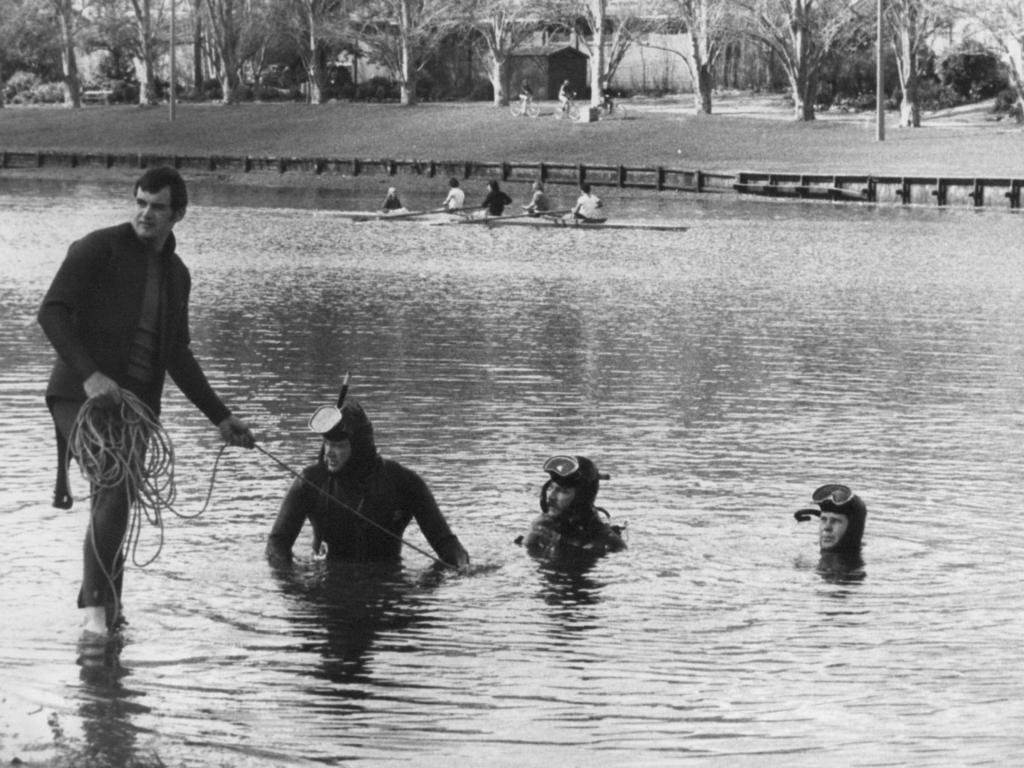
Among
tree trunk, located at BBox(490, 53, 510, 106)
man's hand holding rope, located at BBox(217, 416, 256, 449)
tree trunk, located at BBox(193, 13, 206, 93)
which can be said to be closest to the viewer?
man's hand holding rope, located at BBox(217, 416, 256, 449)

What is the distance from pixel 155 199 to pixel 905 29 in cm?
7659

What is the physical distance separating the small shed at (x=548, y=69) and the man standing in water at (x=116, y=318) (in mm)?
102147

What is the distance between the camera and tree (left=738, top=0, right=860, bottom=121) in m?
84.6

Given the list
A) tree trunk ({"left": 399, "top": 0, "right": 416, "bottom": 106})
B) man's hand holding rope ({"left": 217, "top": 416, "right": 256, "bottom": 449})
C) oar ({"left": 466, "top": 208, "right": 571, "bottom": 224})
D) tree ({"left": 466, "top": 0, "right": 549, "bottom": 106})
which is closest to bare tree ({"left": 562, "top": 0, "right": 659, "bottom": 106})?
tree ({"left": 466, "top": 0, "right": 549, "bottom": 106})

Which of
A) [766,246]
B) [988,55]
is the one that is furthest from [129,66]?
[766,246]

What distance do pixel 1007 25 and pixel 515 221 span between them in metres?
35.0

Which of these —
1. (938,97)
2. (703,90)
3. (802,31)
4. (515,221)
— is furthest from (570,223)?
(938,97)

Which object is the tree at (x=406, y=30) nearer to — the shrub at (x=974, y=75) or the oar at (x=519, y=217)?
A: the shrub at (x=974, y=75)

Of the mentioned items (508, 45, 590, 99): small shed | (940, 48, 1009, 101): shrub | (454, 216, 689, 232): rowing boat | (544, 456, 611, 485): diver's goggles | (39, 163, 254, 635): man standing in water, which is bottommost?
(454, 216, 689, 232): rowing boat

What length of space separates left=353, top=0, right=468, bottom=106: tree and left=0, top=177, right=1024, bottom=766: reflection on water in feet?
229

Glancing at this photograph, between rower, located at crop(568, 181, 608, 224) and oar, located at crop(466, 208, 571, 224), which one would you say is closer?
rower, located at crop(568, 181, 608, 224)

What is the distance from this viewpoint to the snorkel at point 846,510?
13625 millimetres

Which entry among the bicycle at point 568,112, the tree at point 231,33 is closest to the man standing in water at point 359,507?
the bicycle at point 568,112

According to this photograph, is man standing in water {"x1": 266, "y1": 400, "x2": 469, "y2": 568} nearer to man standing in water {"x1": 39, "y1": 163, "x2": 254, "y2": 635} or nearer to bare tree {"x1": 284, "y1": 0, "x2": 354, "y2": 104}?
man standing in water {"x1": 39, "y1": 163, "x2": 254, "y2": 635}
